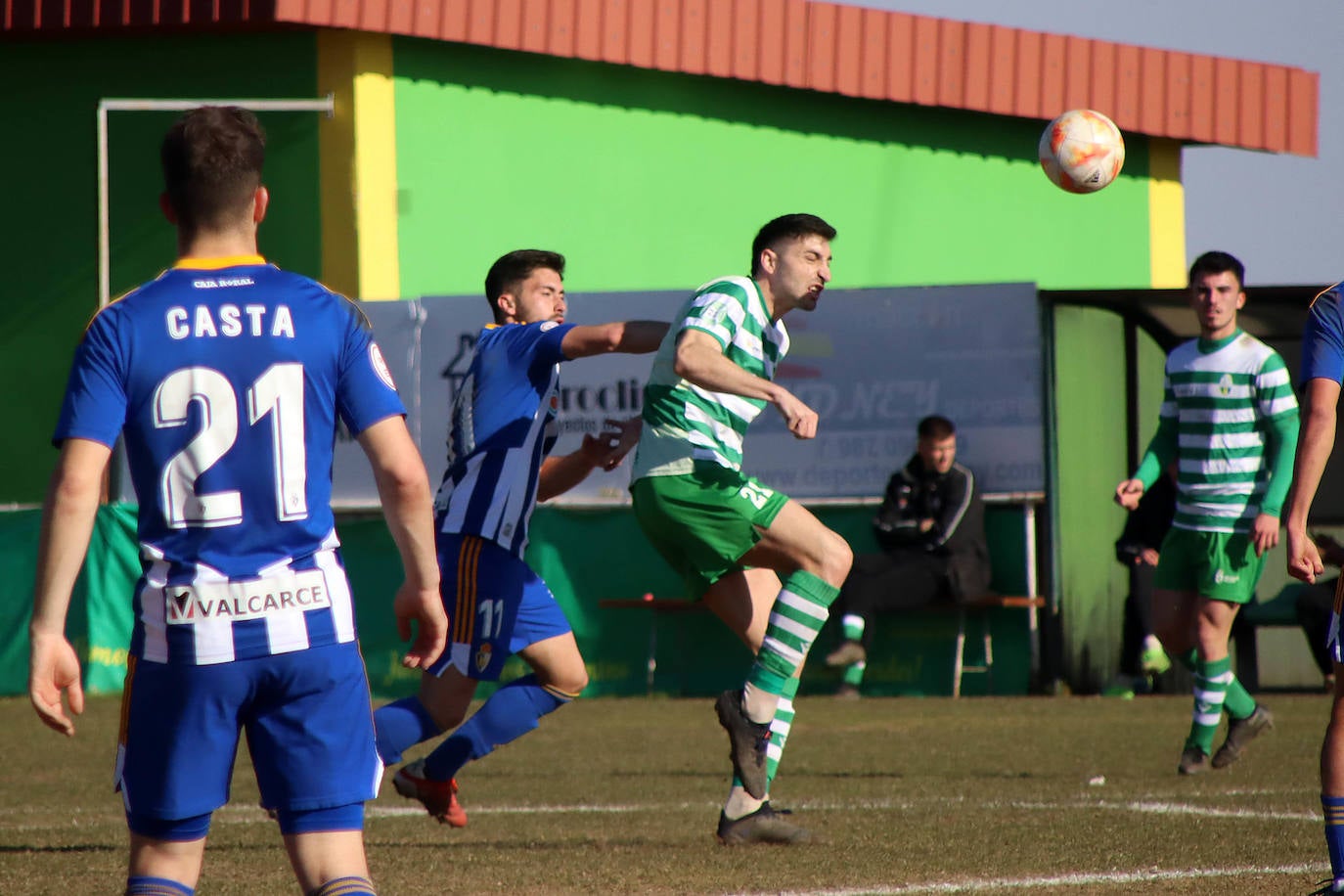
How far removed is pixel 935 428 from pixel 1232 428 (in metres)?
4.83

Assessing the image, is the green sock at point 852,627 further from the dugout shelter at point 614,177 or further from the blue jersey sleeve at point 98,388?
the blue jersey sleeve at point 98,388

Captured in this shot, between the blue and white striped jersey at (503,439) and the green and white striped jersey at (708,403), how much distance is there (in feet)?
1.23

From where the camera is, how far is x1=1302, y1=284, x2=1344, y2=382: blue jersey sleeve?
495 centimetres

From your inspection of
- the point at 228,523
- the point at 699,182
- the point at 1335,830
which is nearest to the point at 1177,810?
the point at 1335,830

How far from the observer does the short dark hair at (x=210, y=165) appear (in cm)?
367

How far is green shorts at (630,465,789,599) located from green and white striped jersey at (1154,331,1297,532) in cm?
304

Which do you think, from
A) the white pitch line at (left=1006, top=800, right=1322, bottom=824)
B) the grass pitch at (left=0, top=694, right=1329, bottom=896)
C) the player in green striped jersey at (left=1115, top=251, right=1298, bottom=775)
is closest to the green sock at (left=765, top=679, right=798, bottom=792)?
the grass pitch at (left=0, top=694, right=1329, bottom=896)

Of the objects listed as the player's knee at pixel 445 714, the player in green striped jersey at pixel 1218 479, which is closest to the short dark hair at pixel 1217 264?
the player in green striped jersey at pixel 1218 479

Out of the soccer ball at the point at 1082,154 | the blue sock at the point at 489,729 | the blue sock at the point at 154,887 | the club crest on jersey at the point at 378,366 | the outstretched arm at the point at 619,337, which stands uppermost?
the soccer ball at the point at 1082,154

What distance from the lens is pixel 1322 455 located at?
5.02 meters

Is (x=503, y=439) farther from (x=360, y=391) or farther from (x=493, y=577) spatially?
(x=360, y=391)

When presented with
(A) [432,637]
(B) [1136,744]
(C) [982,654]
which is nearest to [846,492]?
(C) [982,654]

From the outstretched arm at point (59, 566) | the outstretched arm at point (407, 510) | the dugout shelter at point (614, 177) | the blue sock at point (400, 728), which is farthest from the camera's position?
the dugout shelter at point (614, 177)

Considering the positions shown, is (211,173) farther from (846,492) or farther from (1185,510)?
(846,492)
